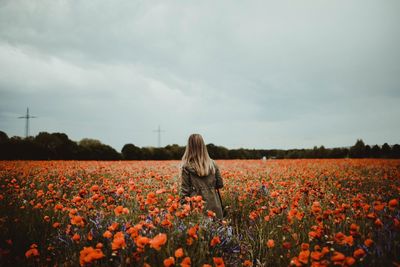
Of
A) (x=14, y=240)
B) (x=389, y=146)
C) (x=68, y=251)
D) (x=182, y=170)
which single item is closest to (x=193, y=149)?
(x=182, y=170)

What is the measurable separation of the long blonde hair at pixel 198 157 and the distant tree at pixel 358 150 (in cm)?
3064

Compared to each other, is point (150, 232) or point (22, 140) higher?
point (22, 140)

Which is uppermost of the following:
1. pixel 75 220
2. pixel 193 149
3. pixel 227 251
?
pixel 193 149

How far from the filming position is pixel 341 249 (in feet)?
7.00

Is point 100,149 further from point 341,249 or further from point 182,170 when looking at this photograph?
point 341,249

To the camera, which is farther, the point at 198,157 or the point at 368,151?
the point at 368,151

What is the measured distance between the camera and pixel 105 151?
25.8m

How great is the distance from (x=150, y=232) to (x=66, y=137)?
2754cm

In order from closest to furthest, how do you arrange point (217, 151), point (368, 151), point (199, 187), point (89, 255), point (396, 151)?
point (89, 255)
point (199, 187)
point (396, 151)
point (368, 151)
point (217, 151)

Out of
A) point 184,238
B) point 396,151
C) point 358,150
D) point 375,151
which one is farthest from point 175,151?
point 184,238

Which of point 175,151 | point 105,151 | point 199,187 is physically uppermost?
point 105,151

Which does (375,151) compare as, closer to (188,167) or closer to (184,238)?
(188,167)

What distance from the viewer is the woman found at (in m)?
3.99

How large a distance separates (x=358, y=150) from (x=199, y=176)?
31019mm
